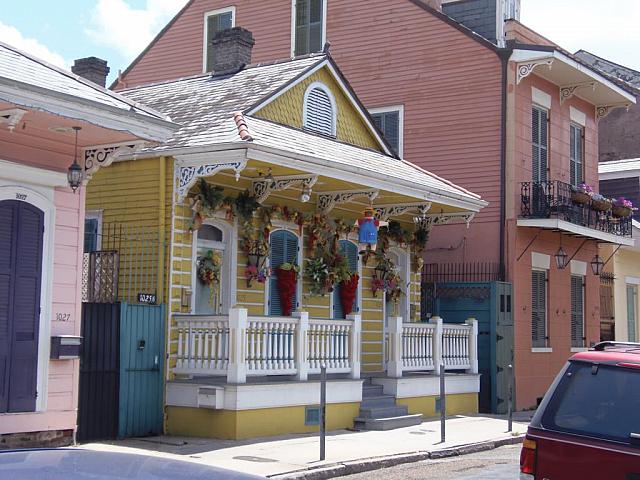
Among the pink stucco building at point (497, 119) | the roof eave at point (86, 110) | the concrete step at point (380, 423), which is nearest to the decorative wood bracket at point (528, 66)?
the pink stucco building at point (497, 119)

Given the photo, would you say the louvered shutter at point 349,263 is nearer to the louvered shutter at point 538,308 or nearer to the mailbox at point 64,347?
the louvered shutter at point 538,308

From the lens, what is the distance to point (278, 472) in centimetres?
1137

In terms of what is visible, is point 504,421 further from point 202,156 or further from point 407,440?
point 202,156

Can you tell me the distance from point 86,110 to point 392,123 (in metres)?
12.7

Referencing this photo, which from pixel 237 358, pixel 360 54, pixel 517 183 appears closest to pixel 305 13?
pixel 360 54

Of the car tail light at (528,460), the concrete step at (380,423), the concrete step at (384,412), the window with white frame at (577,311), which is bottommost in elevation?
the concrete step at (380,423)

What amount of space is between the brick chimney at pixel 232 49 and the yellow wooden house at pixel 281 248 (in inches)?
1.6

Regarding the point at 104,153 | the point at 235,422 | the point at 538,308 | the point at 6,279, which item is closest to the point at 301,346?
the point at 235,422

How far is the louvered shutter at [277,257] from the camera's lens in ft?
55.6

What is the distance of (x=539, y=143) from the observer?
73.2 feet

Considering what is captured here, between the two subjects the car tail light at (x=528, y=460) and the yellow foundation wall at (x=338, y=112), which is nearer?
the car tail light at (x=528, y=460)

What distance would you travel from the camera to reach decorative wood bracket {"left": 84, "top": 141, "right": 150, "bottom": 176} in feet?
39.3

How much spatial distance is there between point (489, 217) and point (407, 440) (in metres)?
7.69

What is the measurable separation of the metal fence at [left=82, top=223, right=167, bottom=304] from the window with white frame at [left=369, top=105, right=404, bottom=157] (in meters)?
8.68
